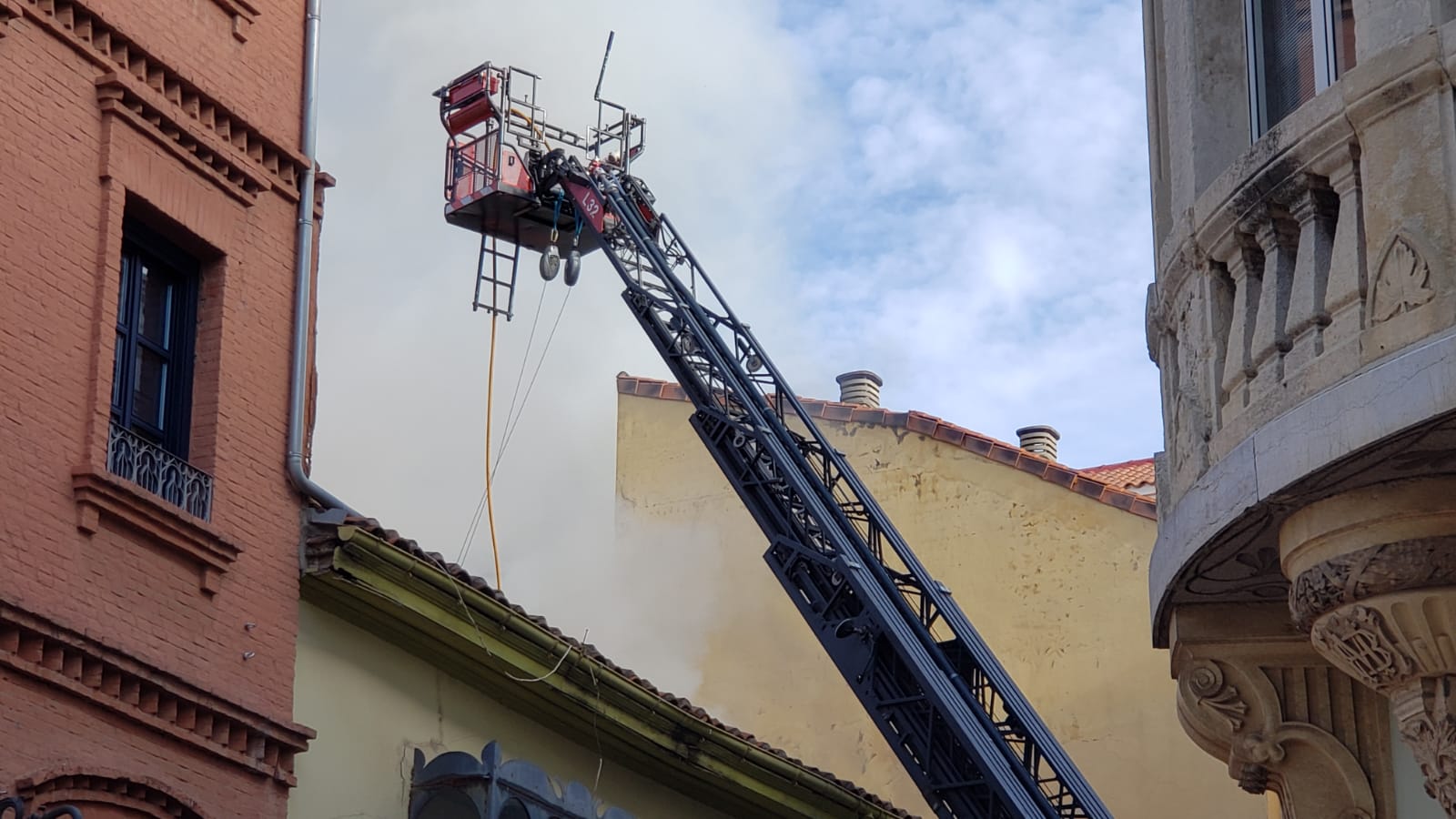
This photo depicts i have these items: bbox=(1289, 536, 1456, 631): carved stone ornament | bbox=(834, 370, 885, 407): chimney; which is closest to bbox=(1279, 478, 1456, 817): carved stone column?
bbox=(1289, 536, 1456, 631): carved stone ornament

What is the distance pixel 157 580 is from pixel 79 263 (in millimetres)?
1633

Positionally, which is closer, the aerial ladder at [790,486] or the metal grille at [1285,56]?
the metal grille at [1285,56]

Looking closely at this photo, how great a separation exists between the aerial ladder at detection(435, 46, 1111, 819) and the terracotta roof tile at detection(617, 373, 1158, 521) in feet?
10.9

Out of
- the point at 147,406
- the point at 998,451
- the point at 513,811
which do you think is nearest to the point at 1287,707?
the point at 513,811

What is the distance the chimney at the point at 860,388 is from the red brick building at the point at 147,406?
51.2 ft

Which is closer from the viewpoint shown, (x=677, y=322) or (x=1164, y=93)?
(x=1164, y=93)

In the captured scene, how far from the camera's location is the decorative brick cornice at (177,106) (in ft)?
36.2

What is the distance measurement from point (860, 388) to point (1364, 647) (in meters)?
19.8

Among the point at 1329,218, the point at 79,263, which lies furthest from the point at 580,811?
the point at 1329,218

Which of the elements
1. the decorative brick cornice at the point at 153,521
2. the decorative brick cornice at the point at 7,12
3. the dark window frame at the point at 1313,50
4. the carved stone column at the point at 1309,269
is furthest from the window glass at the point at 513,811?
the carved stone column at the point at 1309,269

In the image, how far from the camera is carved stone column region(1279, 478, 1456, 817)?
7.81m

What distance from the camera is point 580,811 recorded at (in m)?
13.4

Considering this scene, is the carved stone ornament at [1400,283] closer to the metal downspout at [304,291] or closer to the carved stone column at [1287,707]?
Result: the carved stone column at [1287,707]

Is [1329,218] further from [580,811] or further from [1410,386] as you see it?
[580,811]
